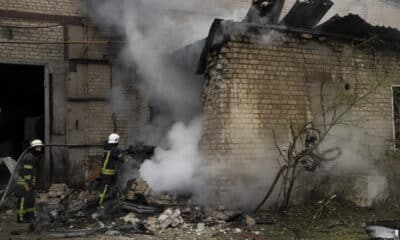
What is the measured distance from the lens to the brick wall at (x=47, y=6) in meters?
10.1

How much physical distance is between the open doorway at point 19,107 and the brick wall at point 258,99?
5926 millimetres

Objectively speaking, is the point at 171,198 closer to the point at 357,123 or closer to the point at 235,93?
the point at 235,93

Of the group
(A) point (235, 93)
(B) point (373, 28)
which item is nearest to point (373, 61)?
(B) point (373, 28)

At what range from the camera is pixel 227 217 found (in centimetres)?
668

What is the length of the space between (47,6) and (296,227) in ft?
26.1

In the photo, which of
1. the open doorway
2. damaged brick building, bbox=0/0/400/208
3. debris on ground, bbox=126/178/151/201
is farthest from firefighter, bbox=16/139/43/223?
the open doorway

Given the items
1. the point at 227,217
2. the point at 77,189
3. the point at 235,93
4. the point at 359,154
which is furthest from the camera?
the point at 77,189

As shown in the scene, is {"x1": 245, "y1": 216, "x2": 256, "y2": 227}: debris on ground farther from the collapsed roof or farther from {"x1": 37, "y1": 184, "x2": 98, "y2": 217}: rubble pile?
{"x1": 37, "y1": 184, "x2": 98, "y2": 217}: rubble pile

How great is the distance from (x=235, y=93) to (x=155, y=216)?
247cm

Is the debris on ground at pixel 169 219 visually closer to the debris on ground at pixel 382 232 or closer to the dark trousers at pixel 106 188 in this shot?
the dark trousers at pixel 106 188

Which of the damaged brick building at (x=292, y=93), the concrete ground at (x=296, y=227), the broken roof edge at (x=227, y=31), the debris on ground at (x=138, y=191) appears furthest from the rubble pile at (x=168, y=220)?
the broken roof edge at (x=227, y=31)

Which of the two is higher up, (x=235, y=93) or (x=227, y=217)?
(x=235, y=93)

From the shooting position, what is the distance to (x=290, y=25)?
302 inches

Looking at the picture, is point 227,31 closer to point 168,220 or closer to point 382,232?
point 168,220
